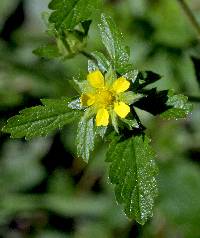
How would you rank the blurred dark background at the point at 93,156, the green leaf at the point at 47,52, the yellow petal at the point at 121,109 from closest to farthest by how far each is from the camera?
1. the yellow petal at the point at 121,109
2. the green leaf at the point at 47,52
3. the blurred dark background at the point at 93,156

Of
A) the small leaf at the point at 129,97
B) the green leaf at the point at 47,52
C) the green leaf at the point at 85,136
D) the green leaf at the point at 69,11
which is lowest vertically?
the green leaf at the point at 85,136

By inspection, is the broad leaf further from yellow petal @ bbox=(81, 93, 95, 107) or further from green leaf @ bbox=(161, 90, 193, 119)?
yellow petal @ bbox=(81, 93, 95, 107)

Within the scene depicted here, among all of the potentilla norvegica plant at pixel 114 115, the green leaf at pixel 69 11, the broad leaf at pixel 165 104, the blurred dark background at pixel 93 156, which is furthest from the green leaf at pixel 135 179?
the blurred dark background at pixel 93 156

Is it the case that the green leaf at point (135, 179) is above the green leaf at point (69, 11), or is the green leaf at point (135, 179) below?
below

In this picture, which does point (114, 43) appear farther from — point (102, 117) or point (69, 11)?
point (102, 117)

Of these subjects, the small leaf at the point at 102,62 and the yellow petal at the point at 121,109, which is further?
the small leaf at the point at 102,62

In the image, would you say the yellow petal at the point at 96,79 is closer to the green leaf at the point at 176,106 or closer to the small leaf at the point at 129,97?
the small leaf at the point at 129,97

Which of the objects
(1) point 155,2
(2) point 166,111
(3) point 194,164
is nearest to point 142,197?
(2) point 166,111
